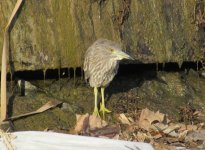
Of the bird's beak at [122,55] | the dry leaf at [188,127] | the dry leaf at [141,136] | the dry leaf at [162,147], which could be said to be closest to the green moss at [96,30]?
the bird's beak at [122,55]

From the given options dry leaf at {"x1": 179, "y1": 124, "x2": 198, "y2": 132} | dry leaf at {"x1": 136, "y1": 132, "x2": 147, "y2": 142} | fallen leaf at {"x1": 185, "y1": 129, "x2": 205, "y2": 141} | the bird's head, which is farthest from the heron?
fallen leaf at {"x1": 185, "y1": 129, "x2": 205, "y2": 141}

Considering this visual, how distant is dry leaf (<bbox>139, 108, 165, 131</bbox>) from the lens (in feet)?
28.7

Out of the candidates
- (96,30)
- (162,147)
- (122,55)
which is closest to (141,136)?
(162,147)

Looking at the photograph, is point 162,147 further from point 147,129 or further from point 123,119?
point 123,119

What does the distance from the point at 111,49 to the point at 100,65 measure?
0.31 m

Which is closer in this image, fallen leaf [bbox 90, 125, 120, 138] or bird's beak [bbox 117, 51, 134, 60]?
fallen leaf [bbox 90, 125, 120, 138]

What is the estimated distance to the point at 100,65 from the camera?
9.27m

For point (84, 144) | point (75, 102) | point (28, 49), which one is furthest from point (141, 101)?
point (84, 144)

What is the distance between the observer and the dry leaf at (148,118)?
8.73m

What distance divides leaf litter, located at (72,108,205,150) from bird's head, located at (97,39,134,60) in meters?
0.74

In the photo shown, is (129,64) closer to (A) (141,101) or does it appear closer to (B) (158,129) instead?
(A) (141,101)

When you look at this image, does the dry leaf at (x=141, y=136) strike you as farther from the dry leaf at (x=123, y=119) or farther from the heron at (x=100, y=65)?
the heron at (x=100, y=65)

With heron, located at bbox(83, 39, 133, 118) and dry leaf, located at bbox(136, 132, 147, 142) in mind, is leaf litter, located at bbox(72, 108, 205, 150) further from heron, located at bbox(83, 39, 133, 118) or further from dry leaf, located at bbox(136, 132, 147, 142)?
heron, located at bbox(83, 39, 133, 118)

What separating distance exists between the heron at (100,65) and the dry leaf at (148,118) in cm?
54
